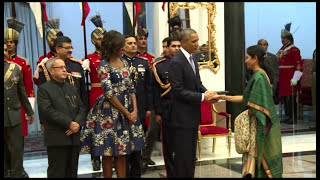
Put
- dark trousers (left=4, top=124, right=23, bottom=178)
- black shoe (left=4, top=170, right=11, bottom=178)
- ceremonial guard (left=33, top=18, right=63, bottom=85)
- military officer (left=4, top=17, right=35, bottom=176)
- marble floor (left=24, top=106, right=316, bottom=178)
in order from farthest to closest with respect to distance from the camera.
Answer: marble floor (left=24, top=106, right=316, bottom=178), military officer (left=4, top=17, right=35, bottom=176), black shoe (left=4, top=170, right=11, bottom=178), ceremonial guard (left=33, top=18, right=63, bottom=85), dark trousers (left=4, top=124, right=23, bottom=178)

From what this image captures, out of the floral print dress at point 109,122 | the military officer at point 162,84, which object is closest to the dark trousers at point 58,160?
the floral print dress at point 109,122

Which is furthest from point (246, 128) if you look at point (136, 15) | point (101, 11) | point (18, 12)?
point (18, 12)

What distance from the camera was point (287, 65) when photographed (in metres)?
7.79

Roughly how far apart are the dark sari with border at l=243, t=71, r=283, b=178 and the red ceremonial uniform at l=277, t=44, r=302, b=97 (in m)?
4.16

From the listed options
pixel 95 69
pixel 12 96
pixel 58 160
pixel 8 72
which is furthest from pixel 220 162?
pixel 8 72

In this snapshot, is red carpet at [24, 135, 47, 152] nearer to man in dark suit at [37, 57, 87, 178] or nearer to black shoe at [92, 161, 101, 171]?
black shoe at [92, 161, 101, 171]

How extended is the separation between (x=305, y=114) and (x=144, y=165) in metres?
4.19

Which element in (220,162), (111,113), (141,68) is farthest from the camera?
(220,162)

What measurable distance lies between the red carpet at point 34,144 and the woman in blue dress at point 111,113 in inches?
112

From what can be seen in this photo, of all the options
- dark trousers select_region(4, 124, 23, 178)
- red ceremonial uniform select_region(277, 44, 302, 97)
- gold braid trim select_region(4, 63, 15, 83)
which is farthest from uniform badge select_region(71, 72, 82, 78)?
red ceremonial uniform select_region(277, 44, 302, 97)

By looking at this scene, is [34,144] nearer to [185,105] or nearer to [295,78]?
[185,105]

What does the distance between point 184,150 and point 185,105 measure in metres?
0.39

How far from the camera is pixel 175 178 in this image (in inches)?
150

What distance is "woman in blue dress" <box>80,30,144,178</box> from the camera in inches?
143
